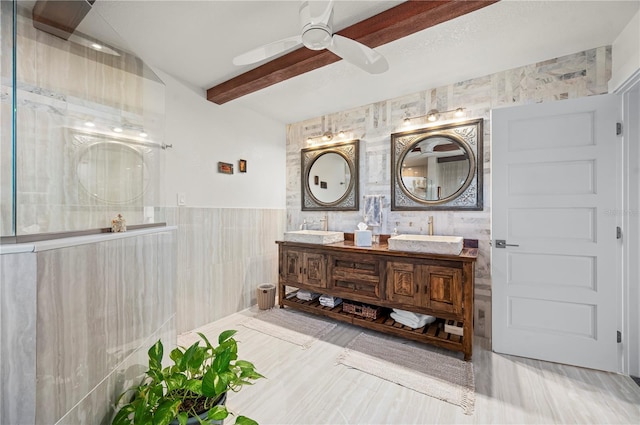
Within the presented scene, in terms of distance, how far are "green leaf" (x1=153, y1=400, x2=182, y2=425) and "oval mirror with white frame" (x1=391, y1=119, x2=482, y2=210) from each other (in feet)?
8.06

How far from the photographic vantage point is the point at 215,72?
2.42 m

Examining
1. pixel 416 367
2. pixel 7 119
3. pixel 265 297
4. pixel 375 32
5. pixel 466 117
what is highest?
pixel 375 32

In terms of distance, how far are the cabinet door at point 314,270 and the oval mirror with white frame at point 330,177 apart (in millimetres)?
766

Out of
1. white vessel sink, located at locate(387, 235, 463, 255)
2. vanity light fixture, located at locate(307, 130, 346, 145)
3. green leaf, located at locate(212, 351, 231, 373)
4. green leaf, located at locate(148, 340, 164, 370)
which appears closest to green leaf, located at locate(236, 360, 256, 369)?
green leaf, located at locate(212, 351, 231, 373)

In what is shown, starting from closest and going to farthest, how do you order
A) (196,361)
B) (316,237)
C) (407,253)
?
(196,361), (407,253), (316,237)

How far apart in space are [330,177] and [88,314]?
8.86ft

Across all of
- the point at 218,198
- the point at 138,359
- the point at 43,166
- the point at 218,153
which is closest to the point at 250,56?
the point at 43,166

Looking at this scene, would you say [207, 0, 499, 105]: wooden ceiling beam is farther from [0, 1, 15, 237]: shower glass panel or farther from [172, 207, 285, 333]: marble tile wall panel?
[0, 1, 15, 237]: shower glass panel

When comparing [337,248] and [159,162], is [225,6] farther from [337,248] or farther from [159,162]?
[337,248]

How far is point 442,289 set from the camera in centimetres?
213

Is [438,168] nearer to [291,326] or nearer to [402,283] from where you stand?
[402,283]

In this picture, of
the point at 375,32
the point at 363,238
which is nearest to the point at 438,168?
the point at 363,238

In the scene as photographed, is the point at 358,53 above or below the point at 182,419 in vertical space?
above

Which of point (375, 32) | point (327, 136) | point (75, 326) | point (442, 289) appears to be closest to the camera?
point (75, 326)
